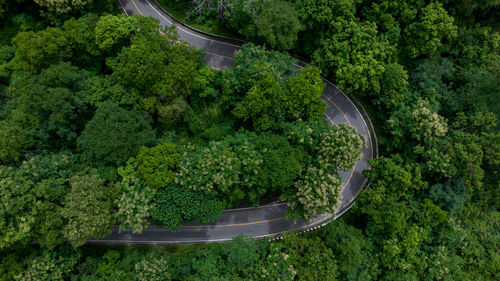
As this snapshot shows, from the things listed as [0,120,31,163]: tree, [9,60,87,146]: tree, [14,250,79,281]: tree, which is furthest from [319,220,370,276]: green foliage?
[0,120,31,163]: tree

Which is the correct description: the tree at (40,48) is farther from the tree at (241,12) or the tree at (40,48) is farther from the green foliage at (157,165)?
the tree at (241,12)

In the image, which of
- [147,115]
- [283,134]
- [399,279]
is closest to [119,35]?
[147,115]

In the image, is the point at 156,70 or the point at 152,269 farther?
the point at 156,70

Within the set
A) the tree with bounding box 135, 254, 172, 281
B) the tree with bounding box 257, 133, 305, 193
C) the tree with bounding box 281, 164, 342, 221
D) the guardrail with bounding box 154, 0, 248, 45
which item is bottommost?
the tree with bounding box 135, 254, 172, 281

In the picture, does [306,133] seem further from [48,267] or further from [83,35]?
[48,267]

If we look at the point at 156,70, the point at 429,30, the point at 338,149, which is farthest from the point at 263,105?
the point at 429,30

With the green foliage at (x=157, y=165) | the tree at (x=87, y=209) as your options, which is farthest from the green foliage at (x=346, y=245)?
the tree at (x=87, y=209)

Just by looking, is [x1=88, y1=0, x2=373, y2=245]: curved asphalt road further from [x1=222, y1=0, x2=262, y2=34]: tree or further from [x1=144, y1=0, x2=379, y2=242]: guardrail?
[x1=222, y1=0, x2=262, y2=34]: tree
